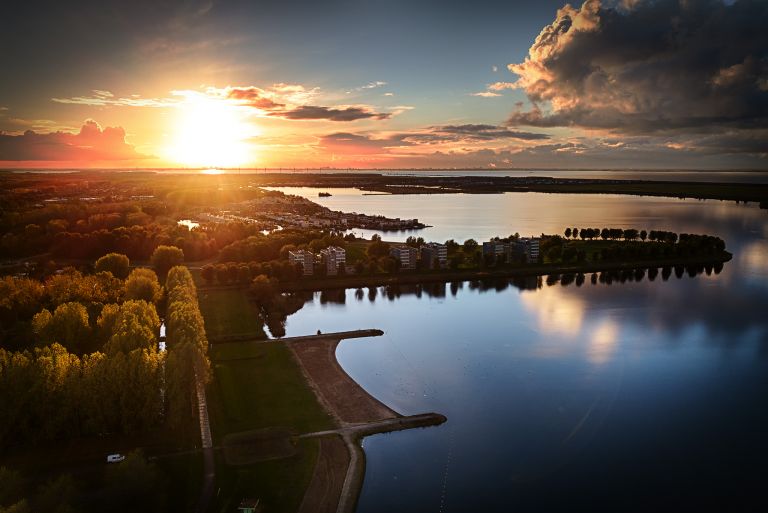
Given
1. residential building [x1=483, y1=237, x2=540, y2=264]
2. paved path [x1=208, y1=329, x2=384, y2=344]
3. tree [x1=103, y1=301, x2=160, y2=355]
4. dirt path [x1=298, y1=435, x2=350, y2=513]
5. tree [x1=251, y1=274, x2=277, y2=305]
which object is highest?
residential building [x1=483, y1=237, x2=540, y2=264]

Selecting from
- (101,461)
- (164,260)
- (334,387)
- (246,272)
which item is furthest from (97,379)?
(164,260)

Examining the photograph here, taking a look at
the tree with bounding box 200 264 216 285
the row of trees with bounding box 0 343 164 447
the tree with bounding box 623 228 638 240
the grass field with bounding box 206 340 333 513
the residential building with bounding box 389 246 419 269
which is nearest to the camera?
the grass field with bounding box 206 340 333 513

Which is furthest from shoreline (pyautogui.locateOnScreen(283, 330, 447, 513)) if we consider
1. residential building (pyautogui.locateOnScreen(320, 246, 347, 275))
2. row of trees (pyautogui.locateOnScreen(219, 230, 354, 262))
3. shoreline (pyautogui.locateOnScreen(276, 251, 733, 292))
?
row of trees (pyautogui.locateOnScreen(219, 230, 354, 262))

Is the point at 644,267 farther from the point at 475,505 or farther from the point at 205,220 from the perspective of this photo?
the point at 205,220

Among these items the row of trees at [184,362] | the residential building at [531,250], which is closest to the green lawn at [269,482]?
the row of trees at [184,362]

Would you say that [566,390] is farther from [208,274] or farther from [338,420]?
[208,274]

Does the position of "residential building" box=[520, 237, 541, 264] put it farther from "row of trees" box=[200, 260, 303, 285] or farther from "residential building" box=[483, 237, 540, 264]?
"row of trees" box=[200, 260, 303, 285]

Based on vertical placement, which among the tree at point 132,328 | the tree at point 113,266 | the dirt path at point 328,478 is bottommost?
the dirt path at point 328,478

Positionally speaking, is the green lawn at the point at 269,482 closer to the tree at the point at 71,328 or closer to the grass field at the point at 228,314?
the tree at the point at 71,328

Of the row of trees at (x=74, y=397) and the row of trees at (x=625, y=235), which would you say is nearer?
the row of trees at (x=74, y=397)
